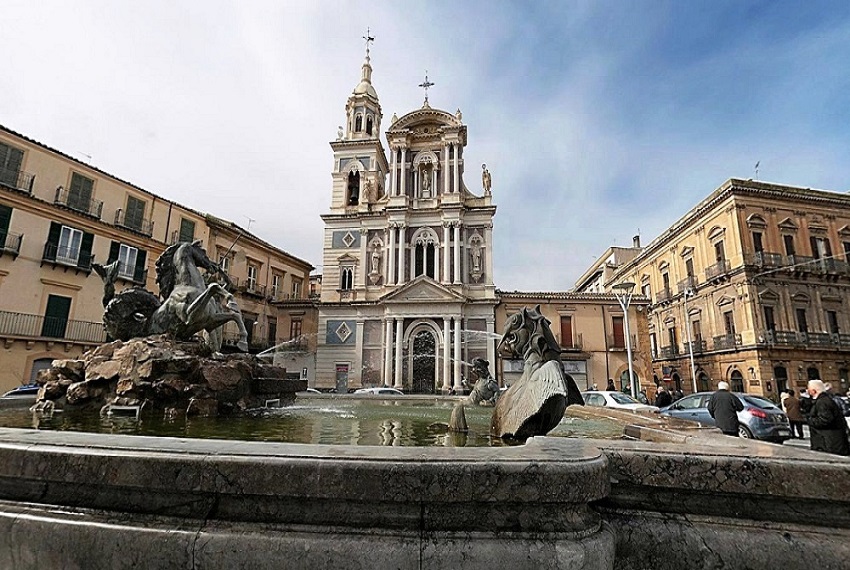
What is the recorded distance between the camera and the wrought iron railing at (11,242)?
1923 centimetres

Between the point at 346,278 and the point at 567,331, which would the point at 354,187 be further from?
the point at 567,331

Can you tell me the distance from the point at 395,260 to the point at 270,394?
24.6 m

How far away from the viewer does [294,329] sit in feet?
112

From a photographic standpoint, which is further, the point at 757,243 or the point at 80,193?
the point at 757,243

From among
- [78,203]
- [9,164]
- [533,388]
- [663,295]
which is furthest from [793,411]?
[9,164]

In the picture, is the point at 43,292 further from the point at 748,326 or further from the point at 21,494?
the point at 748,326

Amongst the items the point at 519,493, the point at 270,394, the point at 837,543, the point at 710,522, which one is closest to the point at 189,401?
the point at 270,394

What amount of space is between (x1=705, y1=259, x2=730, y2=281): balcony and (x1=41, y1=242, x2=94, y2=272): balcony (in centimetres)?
3788

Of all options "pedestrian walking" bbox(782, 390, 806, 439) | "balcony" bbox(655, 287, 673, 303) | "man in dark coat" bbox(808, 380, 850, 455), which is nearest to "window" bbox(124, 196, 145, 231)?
"man in dark coat" bbox(808, 380, 850, 455)

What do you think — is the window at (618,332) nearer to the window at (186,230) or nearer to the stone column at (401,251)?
the stone column at (401,251)

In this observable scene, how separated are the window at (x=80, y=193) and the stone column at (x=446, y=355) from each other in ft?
71.0

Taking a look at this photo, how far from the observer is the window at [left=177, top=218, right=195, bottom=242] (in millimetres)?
28159

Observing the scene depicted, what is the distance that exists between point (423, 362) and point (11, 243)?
73.9 ft

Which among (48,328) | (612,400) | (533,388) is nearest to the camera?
(533,388)
